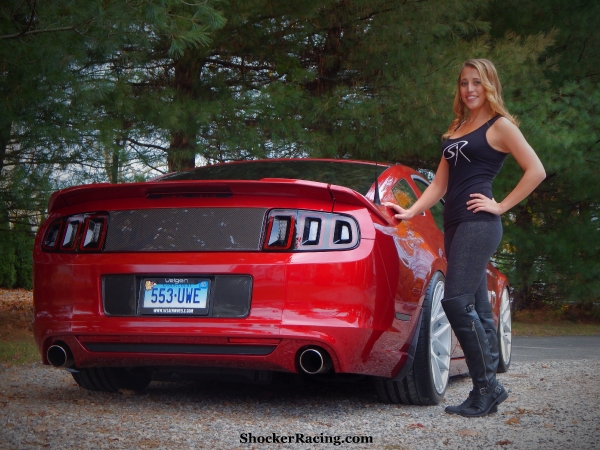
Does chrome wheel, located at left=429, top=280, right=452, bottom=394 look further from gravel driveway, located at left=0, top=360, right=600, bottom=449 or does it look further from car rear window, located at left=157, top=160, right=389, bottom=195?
car rear window, located at left=157, top=160, right=389, bottom=195

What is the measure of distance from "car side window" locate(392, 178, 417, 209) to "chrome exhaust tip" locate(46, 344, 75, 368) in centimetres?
203

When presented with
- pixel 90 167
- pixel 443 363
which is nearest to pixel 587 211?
pixel 90 167

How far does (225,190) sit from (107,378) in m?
1.52

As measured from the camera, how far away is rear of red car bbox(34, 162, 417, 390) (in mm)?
3955

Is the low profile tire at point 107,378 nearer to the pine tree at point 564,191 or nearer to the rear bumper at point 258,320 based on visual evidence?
the rear bumper at point 258,320

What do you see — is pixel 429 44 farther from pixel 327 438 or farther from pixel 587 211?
pixel 327 438

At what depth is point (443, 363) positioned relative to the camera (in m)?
4.84

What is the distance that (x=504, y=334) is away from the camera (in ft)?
21.6

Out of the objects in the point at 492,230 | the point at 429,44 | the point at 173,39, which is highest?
the point at 429,44

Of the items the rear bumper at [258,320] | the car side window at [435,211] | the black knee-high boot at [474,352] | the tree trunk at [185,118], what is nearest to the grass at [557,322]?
the tree trunk at [185,118]

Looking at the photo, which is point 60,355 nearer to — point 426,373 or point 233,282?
point 233,282

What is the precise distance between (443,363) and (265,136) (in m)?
5.30

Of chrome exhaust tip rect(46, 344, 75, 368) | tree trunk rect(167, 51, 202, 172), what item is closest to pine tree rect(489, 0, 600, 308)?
tree trunk rect(167, 51, 202, 172)

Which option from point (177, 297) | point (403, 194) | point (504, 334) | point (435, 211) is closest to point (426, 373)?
point (403, 194)
